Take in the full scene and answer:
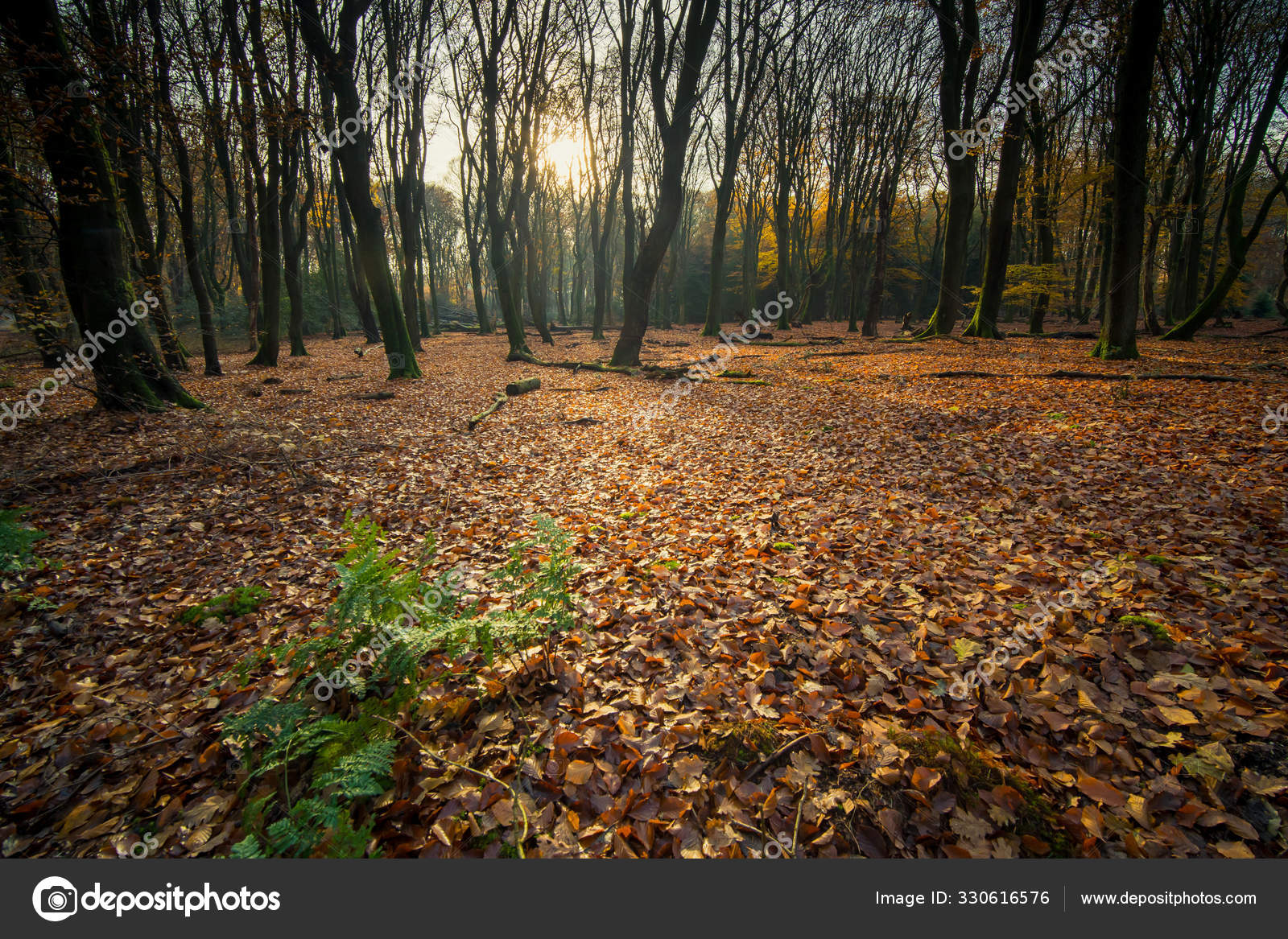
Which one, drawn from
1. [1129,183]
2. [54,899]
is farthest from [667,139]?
[54,899]

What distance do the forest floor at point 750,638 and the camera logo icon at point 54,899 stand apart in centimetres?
15

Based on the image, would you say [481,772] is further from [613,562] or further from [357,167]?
[357,167]

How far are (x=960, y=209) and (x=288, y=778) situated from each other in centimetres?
2053

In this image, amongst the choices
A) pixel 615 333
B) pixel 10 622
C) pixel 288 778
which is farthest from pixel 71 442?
pixel 615 333

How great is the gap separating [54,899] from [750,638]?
10.7ft

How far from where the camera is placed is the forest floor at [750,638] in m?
2.03

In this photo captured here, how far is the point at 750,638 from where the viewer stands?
3.15 metres

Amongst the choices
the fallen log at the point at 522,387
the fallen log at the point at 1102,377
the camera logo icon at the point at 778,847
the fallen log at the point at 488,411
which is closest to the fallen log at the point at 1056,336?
the fallen log at the point at 1102,377

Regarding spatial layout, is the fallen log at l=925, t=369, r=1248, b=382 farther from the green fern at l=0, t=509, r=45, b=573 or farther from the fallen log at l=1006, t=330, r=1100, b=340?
the green fern at l=0, t=509, r=45, b=573

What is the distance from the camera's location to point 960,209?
1572 cm

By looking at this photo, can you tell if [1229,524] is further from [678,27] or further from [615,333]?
[615,333]

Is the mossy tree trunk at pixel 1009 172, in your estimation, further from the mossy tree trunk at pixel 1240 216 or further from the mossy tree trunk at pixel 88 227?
the mossy tree trunk at pixel 88 227

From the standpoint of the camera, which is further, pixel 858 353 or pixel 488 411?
pixel 858 353

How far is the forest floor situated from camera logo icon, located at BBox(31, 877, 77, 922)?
155mm
